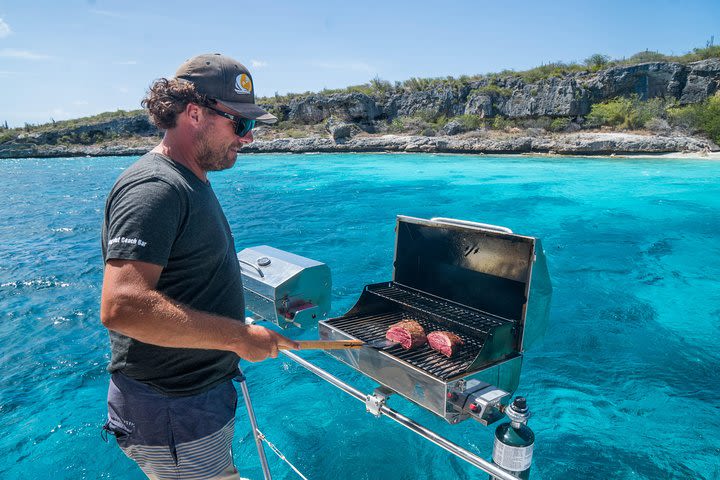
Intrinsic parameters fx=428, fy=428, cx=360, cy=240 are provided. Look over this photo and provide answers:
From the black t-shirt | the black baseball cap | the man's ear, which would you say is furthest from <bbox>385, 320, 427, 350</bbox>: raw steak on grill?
the man's ear

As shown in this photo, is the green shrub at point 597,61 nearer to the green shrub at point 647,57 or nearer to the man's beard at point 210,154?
the green shrub at point 647,57

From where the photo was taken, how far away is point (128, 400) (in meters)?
1.70

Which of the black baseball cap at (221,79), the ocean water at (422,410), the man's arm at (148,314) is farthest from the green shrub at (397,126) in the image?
the man's arm at (148,314)

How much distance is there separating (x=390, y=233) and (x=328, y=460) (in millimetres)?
8903

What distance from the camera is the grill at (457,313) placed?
234 cm

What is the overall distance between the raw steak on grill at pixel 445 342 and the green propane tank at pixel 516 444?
1027 mm

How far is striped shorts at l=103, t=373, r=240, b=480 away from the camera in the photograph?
5.60ft

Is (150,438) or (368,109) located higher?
(368,109)

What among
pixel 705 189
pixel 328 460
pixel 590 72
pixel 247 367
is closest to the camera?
pixel 328 460

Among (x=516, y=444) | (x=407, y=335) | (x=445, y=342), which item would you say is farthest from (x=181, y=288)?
(x=445, y=342)

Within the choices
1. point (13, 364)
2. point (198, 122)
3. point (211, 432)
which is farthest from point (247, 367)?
point (198, 122)

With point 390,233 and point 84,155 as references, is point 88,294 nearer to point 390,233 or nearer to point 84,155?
point 390,233

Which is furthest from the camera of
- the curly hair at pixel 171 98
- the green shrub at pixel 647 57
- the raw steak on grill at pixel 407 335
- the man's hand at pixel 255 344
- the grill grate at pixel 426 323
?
the green shrub at pixel 647 57

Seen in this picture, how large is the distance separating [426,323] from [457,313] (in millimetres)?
271
